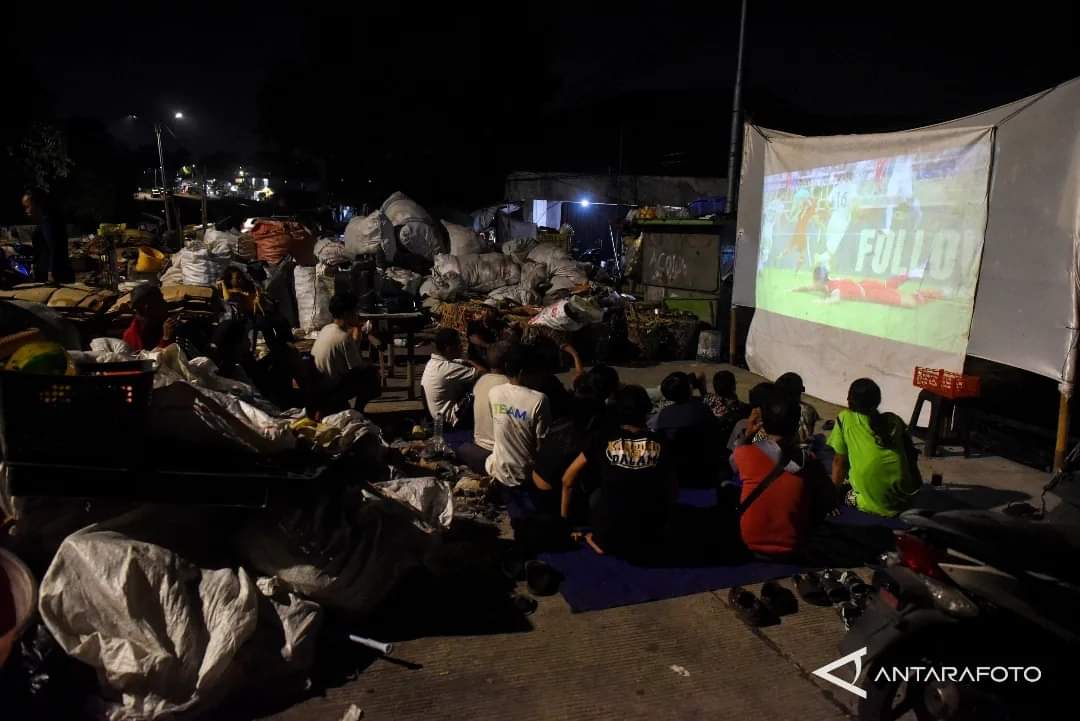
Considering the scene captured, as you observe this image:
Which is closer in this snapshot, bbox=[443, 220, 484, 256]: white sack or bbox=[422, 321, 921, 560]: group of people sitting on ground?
bbox=[422, 321, 921, 560]: group of people sitting on ground

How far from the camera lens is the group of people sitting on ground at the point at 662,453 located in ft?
12.4

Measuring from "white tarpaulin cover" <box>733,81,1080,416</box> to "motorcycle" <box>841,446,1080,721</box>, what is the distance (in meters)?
3.49

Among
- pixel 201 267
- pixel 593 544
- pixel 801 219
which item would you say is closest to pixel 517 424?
pixel 593 544

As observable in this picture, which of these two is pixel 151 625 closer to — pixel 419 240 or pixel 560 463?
pixel 560 463

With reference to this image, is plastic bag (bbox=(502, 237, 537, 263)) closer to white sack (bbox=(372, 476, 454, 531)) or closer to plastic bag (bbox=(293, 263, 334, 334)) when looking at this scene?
plastic bag (bbox=(293, 263, 334, 334))

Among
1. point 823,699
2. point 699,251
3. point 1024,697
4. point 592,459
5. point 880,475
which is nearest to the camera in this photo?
point 1024,697

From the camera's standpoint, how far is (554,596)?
3.62 meters

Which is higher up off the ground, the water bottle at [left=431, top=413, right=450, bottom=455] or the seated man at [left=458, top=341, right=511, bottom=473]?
the seated man at [left=458, top=341, right=511, bottom=473]

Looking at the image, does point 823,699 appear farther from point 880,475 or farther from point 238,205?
point 238,205

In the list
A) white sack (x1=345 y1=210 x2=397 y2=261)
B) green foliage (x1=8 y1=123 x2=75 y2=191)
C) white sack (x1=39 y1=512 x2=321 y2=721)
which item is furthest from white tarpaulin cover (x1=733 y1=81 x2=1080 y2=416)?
green foliage (x1=8 y1=123 x2=75 y2=191)

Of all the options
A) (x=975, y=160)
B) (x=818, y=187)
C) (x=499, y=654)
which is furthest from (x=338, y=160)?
(x=499, y=654)

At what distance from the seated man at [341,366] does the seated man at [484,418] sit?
1.28 metres

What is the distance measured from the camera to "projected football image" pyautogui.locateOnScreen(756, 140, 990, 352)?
231 inches

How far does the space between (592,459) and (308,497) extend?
62.5 inches
